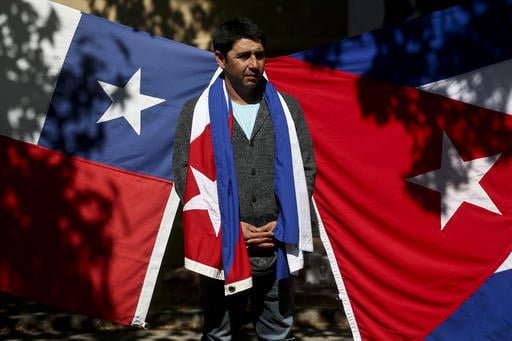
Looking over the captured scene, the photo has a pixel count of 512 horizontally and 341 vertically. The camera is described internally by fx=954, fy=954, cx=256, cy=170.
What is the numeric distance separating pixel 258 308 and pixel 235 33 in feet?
4.56

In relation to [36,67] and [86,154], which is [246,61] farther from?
[36,67]

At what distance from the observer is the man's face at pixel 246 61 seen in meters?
4.71

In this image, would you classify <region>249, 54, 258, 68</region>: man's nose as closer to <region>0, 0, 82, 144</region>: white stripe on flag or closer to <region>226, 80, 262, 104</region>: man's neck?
<region>226, 80, 262, 104</region>: man's neck

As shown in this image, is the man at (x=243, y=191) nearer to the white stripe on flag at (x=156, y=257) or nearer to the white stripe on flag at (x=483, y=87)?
the white stripe on flag at (x=156, y=257)

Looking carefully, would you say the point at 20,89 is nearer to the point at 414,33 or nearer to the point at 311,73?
the point at 311,73

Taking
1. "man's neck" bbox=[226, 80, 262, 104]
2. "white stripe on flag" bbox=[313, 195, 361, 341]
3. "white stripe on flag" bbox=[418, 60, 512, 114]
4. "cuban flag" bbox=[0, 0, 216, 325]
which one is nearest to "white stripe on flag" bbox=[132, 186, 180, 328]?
"cuban flag" bbox=[0, 0, 216, 325]

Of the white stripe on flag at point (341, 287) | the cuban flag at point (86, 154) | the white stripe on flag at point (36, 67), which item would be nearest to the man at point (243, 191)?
the white stripe on flag at point (341, 287)

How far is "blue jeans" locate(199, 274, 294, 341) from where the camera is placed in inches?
188

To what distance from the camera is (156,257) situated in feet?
19.3

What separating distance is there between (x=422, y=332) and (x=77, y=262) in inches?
85.1

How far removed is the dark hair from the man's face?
22 mm

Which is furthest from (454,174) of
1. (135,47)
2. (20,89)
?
(20,89)

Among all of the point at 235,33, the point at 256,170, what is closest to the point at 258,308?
the point at 256,170

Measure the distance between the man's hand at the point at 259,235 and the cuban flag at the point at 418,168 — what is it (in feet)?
3.65
